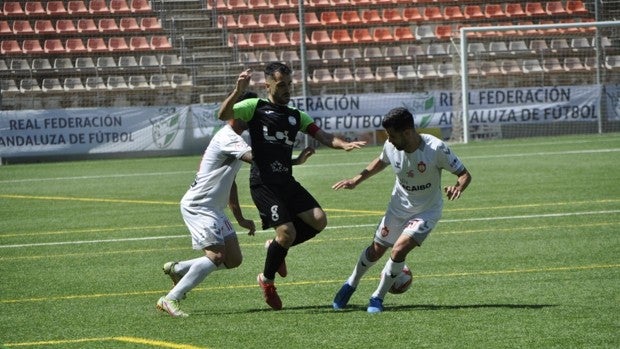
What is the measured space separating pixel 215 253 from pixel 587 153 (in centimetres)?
1907

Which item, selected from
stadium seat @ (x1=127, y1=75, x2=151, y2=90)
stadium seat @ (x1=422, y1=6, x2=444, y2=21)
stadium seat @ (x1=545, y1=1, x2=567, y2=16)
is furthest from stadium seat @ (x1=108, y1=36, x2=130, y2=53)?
stadium seat @ (x1=545, y1=1, x2=567, y2=16)

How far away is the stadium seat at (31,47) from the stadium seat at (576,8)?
1800 centimetres

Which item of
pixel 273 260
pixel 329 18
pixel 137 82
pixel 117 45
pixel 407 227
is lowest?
pixel 273 260

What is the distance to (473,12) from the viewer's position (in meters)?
39.6

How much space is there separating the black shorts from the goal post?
22.5 meters

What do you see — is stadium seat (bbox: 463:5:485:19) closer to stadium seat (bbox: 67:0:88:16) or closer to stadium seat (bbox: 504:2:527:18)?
stadium seat (bbox: 504:2:527:18)

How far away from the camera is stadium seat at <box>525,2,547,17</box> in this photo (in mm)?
39531

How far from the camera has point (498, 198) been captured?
18203 millimetres

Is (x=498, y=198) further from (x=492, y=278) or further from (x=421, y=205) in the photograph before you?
(x=421, y=205)

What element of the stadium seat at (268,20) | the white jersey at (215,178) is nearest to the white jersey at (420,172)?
the white jersey at (215,178)

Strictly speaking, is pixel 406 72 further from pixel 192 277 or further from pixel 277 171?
pixel 192 277

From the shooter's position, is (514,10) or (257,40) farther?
(514,10)

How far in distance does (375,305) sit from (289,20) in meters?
30.5

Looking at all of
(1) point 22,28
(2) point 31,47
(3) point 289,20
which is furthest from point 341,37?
(1) point 22,28
